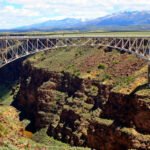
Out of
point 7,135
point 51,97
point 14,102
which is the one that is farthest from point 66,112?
point 7,135

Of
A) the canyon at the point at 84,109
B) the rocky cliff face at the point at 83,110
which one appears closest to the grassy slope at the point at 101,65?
the canyon at the point at 84,109

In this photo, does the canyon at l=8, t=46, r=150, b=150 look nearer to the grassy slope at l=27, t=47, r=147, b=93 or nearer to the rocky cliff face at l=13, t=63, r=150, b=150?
the rocky cliff face at l=13, t=63, r=150, b=150

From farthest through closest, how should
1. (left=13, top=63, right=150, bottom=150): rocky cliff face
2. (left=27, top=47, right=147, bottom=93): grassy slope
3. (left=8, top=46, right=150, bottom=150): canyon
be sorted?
(left=27, top=47, right=147, bottom=93): grassy slope < (left=8, top=46, right=150, bottom=150): canyon < (left=13, top=63, right=150, bottom=150): rocky cliff face

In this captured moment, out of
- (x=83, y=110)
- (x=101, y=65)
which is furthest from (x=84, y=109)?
(x=101, y=65)

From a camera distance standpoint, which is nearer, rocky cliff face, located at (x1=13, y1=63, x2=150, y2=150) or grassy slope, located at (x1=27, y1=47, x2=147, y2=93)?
rocky cliff face, located at (x1=13, y1=63, x2=150, y2=150)

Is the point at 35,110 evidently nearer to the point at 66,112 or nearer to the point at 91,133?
the point at 66,112

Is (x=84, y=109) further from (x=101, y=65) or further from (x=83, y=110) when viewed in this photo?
(x=101, y=65)

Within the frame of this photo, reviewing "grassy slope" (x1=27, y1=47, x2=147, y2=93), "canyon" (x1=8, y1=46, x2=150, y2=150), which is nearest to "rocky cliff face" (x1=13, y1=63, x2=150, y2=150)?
A: "canyon" (x1=8, y1=46, x2=150, y2=150)
